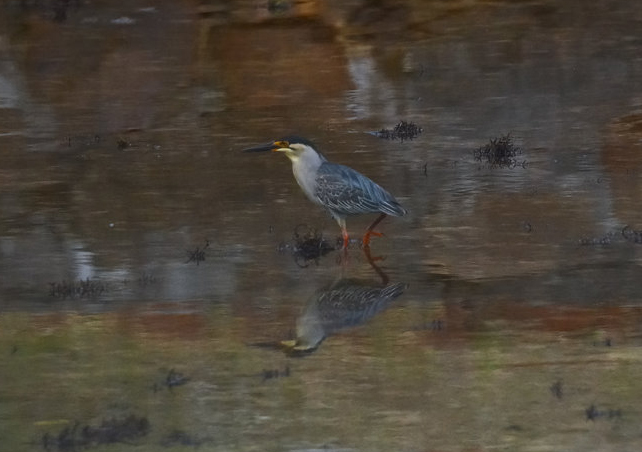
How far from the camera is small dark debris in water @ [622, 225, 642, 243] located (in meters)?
11.8

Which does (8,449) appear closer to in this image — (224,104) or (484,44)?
(224,104)

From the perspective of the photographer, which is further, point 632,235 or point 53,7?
point 53,7

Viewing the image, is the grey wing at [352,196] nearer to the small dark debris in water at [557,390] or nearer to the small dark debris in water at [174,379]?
the small dark debris in water at [174,379]

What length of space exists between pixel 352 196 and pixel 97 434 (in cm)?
493

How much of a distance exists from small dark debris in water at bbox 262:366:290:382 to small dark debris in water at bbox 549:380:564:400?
5.36 feet

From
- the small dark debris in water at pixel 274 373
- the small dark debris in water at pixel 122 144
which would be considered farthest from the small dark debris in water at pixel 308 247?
the small dark debris in water at pixel 122 144

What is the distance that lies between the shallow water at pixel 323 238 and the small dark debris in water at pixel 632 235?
21 millimetres

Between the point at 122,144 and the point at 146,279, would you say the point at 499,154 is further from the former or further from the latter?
the point at 146,279

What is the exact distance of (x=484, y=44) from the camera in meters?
22.1

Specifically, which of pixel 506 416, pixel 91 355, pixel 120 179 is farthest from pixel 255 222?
Answer: pixel 506 416

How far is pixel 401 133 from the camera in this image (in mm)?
16734

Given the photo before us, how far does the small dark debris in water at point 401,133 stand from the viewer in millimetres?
16703

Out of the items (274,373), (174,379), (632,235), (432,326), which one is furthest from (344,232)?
(174,379)

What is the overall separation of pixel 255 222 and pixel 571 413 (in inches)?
230
